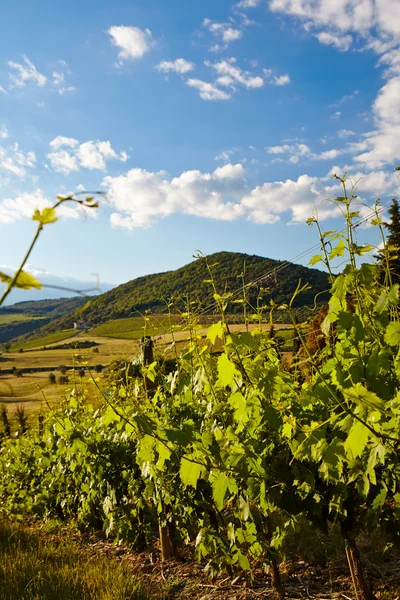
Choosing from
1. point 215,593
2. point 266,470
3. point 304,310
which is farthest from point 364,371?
point 215,593

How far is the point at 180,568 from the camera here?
383cm

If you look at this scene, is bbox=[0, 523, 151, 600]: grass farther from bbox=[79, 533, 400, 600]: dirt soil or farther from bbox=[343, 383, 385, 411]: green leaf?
bbox=[343, 383, 385, 411]: green leaf

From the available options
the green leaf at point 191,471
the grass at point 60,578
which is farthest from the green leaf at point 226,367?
the grass at point 60,578

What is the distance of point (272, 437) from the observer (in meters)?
2.58

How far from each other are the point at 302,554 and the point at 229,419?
154 centimetres

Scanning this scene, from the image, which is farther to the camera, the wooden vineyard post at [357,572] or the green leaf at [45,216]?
the wooden vineyard post at [357,572]

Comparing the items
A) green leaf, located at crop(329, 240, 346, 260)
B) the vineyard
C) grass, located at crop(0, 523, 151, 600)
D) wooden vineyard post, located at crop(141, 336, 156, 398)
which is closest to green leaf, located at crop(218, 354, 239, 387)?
the vineyard

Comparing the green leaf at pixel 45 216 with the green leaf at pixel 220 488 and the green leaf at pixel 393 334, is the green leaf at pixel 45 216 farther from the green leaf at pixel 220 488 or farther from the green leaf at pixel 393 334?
the green leaf at pixel 220 488

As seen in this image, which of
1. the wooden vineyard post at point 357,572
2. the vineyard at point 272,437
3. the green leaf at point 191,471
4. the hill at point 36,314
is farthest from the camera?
the hill at point 36,314

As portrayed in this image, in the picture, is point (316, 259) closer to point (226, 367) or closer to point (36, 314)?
point (226, 367)

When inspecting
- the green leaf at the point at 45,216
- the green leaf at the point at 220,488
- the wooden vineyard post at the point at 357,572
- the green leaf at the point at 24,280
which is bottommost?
the wooden vineyard post at the point at 357,572

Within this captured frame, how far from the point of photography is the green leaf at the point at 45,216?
1.68 feet

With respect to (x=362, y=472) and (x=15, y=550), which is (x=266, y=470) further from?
(x=15, y=550)

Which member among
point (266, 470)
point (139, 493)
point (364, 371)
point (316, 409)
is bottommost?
point (139, 493)
